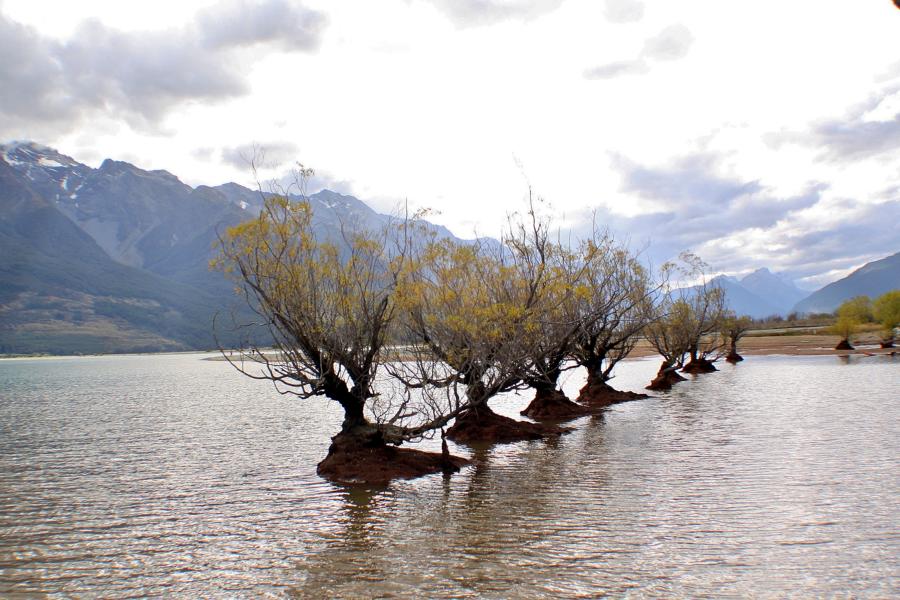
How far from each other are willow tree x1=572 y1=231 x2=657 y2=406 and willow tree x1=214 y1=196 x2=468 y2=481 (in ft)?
38.7

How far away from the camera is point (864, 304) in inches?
3935

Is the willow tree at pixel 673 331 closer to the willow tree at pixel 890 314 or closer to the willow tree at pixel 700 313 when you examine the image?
the willow tree at pixel 700 313

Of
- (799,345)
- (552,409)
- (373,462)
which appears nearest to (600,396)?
(552,409)

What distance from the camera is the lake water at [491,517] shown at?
9.53 meters

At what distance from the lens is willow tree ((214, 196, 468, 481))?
17.0m

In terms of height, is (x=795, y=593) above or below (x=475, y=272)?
below

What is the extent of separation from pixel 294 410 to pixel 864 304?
101 metres

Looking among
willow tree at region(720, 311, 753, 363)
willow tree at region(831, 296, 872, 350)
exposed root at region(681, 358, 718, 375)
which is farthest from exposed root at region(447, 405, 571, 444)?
willow tree at region(831, 296, 872, 350)

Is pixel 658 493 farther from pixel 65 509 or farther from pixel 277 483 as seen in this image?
pixel 65 509

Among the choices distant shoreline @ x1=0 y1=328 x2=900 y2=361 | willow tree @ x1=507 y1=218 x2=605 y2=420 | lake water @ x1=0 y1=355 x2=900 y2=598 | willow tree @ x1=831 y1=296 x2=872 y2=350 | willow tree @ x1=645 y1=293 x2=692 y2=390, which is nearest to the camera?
lake water @ x1=0 y1=355 x2=900 y2=598

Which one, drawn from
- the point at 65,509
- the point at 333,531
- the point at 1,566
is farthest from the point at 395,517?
the point at 65,509

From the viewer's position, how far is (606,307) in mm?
30297

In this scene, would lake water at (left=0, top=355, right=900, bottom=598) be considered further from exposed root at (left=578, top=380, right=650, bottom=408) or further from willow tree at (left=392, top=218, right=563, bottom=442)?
exposed root at (left=578, top=380, right=650, bottom=408)

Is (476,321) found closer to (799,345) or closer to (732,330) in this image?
(732,330)
